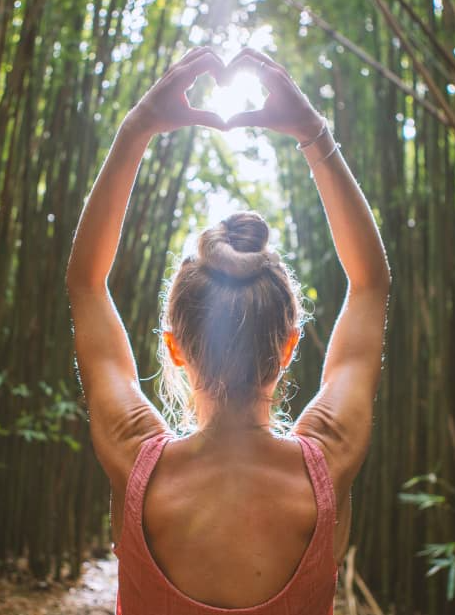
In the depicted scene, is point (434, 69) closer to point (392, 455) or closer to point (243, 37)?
point (243, 37)

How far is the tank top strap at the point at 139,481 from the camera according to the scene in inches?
29.0

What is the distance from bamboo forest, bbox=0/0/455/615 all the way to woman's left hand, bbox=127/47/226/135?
177cm

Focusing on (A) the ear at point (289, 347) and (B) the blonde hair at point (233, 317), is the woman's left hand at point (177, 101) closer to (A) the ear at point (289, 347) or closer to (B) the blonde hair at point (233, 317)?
(B) the blonde hair at point (233, 317)

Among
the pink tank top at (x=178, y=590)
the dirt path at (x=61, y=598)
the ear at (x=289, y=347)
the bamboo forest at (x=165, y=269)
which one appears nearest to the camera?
the pink tank top at (x=178, y=590)

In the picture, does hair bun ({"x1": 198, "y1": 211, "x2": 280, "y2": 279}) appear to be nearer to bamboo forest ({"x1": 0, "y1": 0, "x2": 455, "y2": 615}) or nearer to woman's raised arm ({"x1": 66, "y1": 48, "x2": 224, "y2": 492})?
woman's raised arm ({"x1": 66, "y1": 48, "x2": 224, "y2": 492})

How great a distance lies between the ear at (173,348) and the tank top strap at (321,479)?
171 millimetres

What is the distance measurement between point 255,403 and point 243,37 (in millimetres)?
3303

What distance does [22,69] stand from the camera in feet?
6.90

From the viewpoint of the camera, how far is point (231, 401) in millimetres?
786

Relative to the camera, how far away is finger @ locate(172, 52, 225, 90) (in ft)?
2.72

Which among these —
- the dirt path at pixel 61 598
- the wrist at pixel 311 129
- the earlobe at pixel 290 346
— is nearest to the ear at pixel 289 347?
the earlobe at pixel 290 346

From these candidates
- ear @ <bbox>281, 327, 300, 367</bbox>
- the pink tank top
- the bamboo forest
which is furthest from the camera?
the bamboo forest

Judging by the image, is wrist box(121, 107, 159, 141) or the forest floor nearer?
wrist box(121, 107, 159, 141)

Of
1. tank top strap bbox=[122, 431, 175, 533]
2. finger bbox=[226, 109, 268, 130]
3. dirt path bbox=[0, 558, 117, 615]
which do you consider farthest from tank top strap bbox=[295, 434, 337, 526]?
dirt path bbox=[0, 558, 117, 615]
